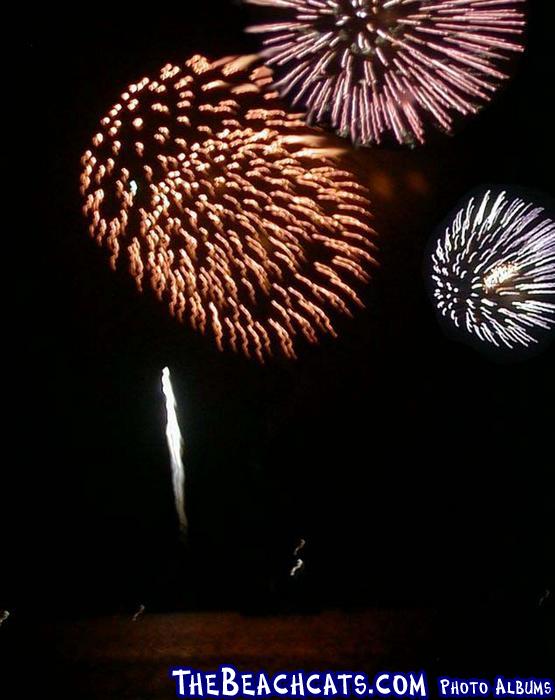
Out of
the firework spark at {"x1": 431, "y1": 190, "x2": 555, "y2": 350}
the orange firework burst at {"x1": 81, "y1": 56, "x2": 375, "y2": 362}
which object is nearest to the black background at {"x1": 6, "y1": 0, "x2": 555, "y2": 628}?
the firework spark at {"x1": 431, "y1": 190, "x2": 555, "y2": 350}

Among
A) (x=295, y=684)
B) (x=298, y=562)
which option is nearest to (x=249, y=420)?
(x=298, y=562)

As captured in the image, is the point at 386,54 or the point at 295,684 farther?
the point at 295,684

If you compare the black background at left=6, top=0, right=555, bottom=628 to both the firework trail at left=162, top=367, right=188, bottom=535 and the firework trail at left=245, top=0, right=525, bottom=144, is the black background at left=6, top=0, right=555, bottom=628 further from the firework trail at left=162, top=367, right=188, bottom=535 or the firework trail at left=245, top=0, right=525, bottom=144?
the firework trail at left=245, top=0, right=525, bottom=144

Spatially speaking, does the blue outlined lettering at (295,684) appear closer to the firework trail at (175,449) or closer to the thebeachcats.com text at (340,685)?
the thebeachcats.com text at (340,685)

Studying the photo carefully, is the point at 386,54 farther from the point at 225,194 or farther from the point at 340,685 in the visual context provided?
the point at 340,685

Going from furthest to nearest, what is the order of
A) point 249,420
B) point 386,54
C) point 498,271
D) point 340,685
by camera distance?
point 249,420, point 498,271, point 340,685, point 386,54

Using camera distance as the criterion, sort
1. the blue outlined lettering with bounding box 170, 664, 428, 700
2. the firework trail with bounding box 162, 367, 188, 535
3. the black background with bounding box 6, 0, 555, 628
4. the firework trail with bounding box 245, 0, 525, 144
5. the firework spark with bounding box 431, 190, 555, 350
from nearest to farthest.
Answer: the firework trail with bounding box 245, 0, 525, 144 < the blue outlined lettering with bounding box 170, 664, 428, 700 < the firework spark with bounding box 431, 190, 555, 350 < the black background with bounding box 6, 0, 555, 628 < the firework trail with bounding box 162, 367, 188, 535

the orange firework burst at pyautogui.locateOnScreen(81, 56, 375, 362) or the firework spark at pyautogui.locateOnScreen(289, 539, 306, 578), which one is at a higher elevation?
the orange firework burst at pyautogui.locateOnScreen(81, 56, 375, 362)

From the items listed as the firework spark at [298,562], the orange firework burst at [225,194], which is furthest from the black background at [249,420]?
the orange firework burst at [225,194]
